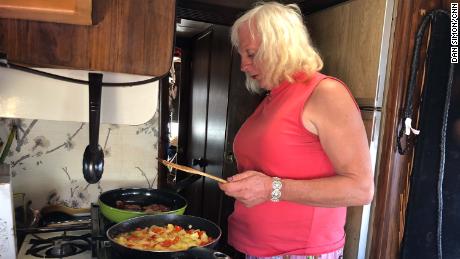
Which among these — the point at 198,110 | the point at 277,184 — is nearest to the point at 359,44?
Answer: the point at 277,184

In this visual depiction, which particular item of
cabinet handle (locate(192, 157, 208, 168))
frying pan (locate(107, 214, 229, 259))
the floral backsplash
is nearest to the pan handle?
frying pan (locate(107, 214, 229, 259))

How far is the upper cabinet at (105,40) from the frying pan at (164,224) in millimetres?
379

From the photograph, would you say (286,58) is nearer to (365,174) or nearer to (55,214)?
(365,174)

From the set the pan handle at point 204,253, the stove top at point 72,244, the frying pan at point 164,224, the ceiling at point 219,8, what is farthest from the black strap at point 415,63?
the stove top at point 72,244

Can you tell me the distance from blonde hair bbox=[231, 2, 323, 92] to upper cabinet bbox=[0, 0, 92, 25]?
2.02 ft

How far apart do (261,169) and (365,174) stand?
11.3 inches

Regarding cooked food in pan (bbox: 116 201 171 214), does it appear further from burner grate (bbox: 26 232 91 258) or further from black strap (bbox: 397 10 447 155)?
black strap (bbox: 397 10 447 155)

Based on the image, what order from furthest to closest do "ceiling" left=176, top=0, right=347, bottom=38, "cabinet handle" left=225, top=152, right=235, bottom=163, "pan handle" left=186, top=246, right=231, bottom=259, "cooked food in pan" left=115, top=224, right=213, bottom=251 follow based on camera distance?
"cabinet handle" left=225, top=152, right=235, bottom=163 → "ceiling" left=176, top=0, right=347, bottom=38 → "cooked food in pan" left=115, top=224, right=213, bottom=251 → "pan handle" left=186, top=246, right=231, bottom=259

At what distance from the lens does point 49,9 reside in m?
0.46

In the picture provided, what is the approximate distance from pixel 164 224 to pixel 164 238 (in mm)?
104

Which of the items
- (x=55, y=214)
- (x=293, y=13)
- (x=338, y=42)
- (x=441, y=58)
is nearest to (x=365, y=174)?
(x=293, y=13)

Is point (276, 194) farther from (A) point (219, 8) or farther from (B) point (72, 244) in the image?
(A) point (219, 8)

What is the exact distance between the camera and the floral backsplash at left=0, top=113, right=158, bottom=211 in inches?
45.4

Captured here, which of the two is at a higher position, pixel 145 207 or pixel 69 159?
pixel 69 159
